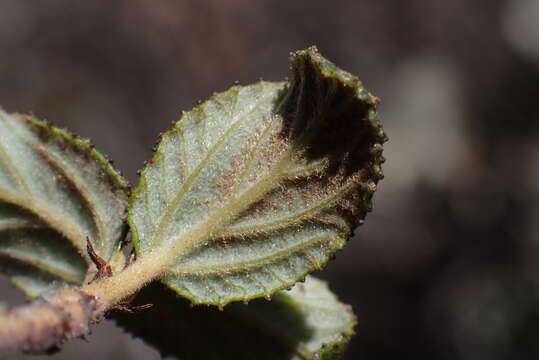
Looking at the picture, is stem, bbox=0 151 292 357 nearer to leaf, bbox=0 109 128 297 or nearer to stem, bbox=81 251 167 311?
stem, bbox=81 251 167 311

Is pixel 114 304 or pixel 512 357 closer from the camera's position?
pixel 114 304

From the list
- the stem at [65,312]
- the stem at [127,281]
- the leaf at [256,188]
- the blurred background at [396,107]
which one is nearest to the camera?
the stem at [65,312]

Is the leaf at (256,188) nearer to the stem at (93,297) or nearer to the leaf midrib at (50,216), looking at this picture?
the stem at (93,297)

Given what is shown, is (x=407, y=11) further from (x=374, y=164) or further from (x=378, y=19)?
(x=374, y=164)

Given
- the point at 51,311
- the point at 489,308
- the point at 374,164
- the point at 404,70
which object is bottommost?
the point at 51,311

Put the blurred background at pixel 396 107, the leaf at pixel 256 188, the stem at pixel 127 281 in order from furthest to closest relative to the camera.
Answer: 1. the blurred background at pixel 396 107
2. the leaf at pixel 256 188
3. the stem at pixel 127 281

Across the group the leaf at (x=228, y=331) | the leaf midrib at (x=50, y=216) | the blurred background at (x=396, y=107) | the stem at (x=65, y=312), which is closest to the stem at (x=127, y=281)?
the stem at (x=65, y=312)

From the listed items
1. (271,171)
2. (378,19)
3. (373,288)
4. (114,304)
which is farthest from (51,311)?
(378,19)

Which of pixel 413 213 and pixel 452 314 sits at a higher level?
pixel 413 213
